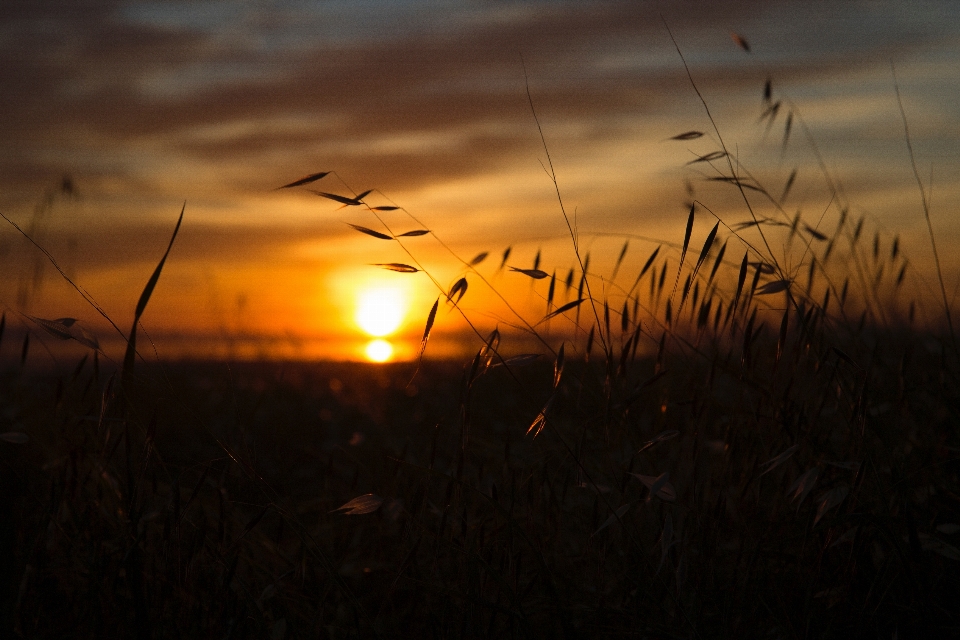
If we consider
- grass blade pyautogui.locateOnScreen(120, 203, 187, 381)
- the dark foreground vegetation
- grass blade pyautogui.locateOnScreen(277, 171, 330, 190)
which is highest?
grass blade pyautogui.locateOnScreen(277, 171, 330, 190)

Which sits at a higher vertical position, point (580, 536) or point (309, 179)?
point (309, 179)

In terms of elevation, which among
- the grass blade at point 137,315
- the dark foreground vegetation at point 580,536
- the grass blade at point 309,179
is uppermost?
the grass blade at point 309,179

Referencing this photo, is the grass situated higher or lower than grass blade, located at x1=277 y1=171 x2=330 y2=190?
lower

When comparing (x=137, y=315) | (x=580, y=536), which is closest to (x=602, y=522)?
(x=580, y=536)

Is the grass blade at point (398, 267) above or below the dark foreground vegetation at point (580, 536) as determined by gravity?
above

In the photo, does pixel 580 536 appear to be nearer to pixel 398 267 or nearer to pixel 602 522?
pixel 602 522

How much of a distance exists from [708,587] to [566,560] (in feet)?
1.64

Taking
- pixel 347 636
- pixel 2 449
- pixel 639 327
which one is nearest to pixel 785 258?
pixel 639 327

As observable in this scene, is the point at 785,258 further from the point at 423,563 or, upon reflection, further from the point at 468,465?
the point at 468,465

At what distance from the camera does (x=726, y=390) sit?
416 centimetres

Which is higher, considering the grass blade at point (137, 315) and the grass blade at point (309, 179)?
the grass blade at point (309, 179)

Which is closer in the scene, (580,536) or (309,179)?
(309,179)

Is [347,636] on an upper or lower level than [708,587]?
lower

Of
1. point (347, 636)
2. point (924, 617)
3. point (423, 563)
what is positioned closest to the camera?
point (924, 617)
